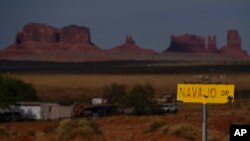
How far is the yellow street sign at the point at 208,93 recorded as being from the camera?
10.4 meters

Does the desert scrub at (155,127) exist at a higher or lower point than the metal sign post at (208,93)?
lower

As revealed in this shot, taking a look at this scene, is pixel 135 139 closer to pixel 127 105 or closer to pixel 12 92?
pixel 12 92

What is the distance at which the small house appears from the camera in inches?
2418

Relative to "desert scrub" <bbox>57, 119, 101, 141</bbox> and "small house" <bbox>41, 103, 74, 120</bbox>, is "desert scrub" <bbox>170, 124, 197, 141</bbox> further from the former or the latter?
"small house" <bbox>41, 103, 74, 120</bbox>

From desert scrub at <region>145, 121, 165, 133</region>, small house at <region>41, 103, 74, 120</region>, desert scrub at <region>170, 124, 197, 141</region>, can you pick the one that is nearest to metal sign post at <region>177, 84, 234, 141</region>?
desert scrub at <region>170, 124, 197, 141</region>

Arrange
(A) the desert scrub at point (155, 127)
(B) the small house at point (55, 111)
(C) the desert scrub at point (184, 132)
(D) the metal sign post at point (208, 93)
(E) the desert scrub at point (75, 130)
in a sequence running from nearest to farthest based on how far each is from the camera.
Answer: (D) the metal sign post at point (208, 93)
(E) the desert scrub at point (75, 130)
(C) the desert scrub at point (184, 132)
(A) the desert scrub at point (155, 127)
(B) the small house at point (55, 111)

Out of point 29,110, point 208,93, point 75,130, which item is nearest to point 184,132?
point 75,130

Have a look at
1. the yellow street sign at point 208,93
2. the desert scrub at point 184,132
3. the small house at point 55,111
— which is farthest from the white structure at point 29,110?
the yellow street sign at point 208,93

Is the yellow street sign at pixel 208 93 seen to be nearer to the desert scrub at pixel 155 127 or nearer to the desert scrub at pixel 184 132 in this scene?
the desert scrub at pixel 184 132

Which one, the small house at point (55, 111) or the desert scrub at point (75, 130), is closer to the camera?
→ the desert scrub at point (75, 130)

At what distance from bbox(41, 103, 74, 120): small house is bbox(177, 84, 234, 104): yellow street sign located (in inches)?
2001

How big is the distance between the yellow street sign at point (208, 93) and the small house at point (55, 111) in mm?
50813

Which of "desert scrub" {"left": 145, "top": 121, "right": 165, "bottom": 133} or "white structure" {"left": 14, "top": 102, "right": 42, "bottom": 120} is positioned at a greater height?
"desert scrub" {"left": 145, "top": 121, "right": 165, "bottom": 133}

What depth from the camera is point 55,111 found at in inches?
2514
